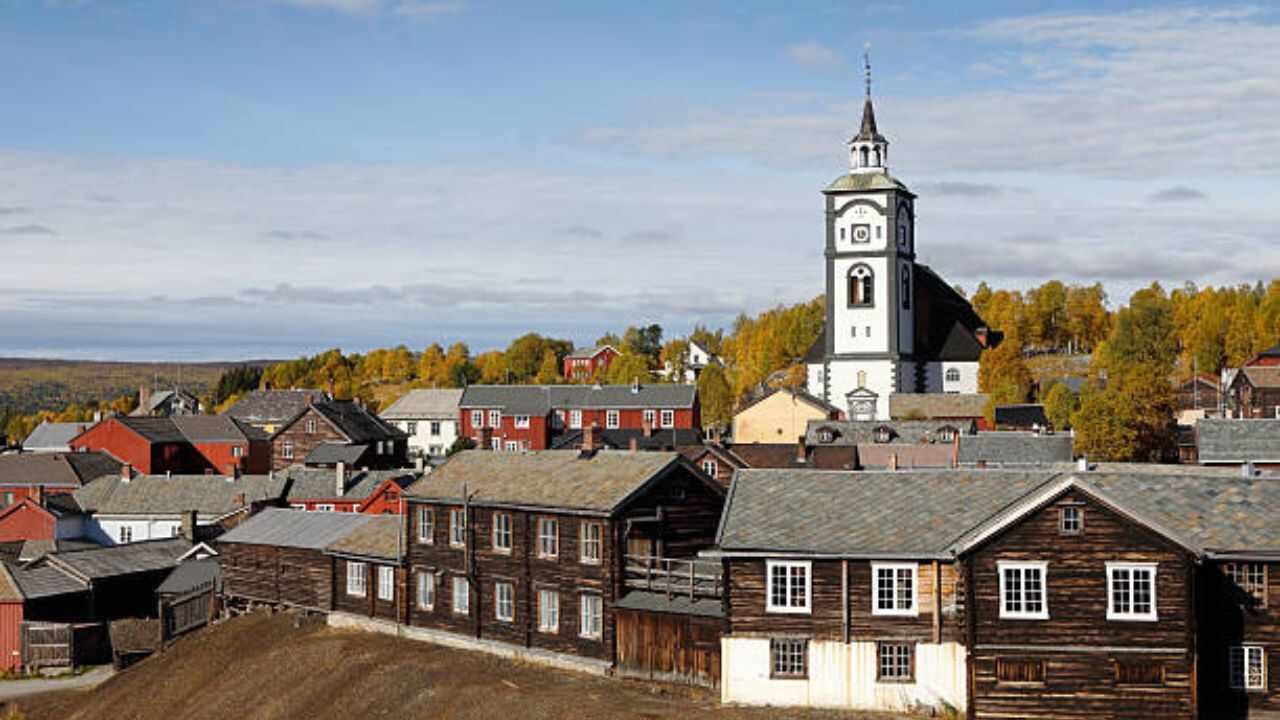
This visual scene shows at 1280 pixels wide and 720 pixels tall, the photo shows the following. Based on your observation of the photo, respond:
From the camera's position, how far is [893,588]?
133 feet

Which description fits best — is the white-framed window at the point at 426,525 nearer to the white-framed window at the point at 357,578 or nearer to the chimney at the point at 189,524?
the white-framed window at the point at 357,578

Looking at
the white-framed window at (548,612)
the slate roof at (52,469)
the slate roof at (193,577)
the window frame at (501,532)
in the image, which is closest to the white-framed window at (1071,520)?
the white-framed window at (548,612)

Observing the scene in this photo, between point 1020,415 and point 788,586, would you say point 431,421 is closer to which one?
point 1020,415

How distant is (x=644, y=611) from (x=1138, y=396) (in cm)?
4974

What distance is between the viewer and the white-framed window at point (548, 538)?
161 ft

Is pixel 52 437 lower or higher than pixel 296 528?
higher

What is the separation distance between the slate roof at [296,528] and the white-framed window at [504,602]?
11323 millimetres

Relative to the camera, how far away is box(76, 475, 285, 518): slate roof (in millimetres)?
84625

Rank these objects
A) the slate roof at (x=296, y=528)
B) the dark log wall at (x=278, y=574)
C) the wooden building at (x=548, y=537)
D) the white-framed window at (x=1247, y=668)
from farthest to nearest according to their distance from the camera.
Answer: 1. the slate roof at (x=296, y=528)
2. the dark log wall at (x=278, y=574)
3. the wooden building at (x=548, y=537)
4. the white-framed window at (x=1247, y=668)

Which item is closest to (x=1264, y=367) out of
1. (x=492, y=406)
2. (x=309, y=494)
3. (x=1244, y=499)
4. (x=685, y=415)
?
(x=685, y=415)

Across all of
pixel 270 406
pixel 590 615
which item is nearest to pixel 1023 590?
pixel 590 615

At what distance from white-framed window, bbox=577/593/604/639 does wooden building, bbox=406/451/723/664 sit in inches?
1.3

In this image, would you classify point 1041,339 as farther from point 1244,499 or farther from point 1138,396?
point 1244,499

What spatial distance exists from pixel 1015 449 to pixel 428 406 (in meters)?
81.5
